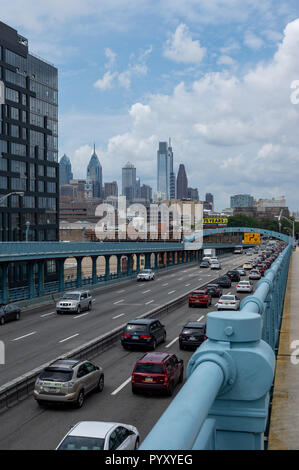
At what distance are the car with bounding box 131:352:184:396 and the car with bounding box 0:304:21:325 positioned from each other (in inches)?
789

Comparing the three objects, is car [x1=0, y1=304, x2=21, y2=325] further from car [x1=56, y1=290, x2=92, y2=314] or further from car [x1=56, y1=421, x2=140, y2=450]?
car [x1=56, y1=421, x2=140, y2=450]

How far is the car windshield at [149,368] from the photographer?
20.4 metres

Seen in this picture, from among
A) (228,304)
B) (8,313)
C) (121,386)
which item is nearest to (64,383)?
(121,386)

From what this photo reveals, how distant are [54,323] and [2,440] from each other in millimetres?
23228

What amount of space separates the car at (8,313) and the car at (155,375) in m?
20.0

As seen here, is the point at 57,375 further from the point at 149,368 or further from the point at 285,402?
the point at 285,402

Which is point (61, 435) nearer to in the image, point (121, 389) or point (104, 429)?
point (104, 429)

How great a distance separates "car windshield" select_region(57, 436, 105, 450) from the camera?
1185cm

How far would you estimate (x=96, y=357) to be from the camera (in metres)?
27.5

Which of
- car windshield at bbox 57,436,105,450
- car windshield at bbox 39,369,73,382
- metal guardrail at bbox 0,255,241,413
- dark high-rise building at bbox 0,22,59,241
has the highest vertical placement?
dark high-rise building at bbox 0,22,59,241

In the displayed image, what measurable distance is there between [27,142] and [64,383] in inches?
3090

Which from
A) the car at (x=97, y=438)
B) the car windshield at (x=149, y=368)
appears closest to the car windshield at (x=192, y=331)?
the car windshield at (x=149, y=368)

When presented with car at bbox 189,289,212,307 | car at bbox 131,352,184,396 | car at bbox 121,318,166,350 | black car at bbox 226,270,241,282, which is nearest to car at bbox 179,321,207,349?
car at bbox 121,318,166,350

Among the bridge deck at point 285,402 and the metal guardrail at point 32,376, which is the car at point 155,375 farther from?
the bridge deck at point 285,402
